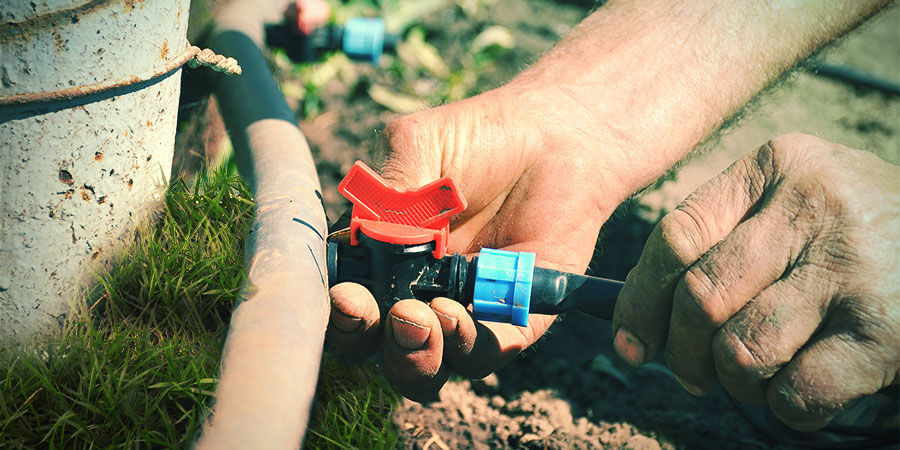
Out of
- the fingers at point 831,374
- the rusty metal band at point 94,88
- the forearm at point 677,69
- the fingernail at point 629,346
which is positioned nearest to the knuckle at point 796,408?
the fingers at point 831,374

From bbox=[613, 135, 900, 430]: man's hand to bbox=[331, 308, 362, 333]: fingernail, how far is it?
1.96 ft

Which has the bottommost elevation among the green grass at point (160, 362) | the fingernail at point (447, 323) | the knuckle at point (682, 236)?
the green grass at point (160, 362)

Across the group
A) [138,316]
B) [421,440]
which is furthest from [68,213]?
[421,440]

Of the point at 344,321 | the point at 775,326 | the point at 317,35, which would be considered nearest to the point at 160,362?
the point at 344,321

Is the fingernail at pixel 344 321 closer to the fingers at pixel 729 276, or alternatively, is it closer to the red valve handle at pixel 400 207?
the red valve handle at pixel 400 207

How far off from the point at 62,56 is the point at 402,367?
902mm

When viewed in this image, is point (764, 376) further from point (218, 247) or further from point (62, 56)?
point (62, 56)

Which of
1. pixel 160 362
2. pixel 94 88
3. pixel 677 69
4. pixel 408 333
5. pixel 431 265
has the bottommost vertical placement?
pixel 160 362

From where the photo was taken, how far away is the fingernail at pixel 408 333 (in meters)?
1.39

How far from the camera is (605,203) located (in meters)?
2.13

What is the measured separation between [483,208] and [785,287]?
91 centimetres

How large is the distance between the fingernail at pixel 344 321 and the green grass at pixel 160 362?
130mm

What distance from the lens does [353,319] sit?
1455 mm

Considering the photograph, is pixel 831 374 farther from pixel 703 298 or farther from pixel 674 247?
pixel 674 247
